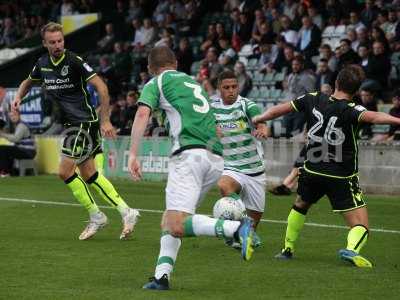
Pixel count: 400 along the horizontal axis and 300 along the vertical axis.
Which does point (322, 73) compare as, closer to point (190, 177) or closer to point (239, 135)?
point (239, 135)

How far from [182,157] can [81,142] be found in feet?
13.0

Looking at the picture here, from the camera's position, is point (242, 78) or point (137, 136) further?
point (242, 78)

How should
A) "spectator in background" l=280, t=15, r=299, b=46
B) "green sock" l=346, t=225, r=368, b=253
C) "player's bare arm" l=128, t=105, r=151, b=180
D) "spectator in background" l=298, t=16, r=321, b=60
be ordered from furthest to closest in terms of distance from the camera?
"spectator in background" l=280, t=15, r=299, b=46 < "spectator in background" l=298, t=16, r=321, b=60 < "green sock" l=346, t=225, r=368, b=253 < "player's bare arm" l=128, t=105, r=151, b=180

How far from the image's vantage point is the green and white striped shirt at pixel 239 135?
11.0 meters

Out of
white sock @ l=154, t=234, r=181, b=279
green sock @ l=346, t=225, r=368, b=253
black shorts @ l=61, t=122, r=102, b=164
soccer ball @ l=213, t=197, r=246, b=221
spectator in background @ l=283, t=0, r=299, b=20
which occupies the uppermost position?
spectator in background @ l=283, t=0, r=299, b=20

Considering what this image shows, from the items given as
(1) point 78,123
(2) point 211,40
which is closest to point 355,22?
(2) point 211,40

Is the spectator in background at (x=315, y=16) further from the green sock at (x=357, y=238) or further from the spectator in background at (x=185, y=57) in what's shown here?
the green sock at (x=357, y=238)

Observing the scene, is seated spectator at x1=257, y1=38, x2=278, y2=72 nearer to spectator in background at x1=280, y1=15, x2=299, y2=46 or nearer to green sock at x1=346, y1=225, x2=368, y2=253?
spectator in background at x1=280, y1=15, x2=299, y2=46

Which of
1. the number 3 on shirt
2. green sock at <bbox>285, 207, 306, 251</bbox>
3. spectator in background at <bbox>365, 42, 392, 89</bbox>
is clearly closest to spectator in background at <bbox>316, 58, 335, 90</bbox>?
spectator in background at <bbox>365, 42, 392, 89</bbox>

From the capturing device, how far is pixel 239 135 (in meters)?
11.0

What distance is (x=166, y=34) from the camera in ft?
86.6

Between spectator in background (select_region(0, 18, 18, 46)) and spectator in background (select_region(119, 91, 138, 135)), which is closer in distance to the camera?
spectator in background (select_region(119, 91, 138, 135))

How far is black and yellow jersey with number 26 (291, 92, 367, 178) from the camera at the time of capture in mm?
9516

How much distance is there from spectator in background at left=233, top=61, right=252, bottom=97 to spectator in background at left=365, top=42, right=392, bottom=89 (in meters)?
3.52
